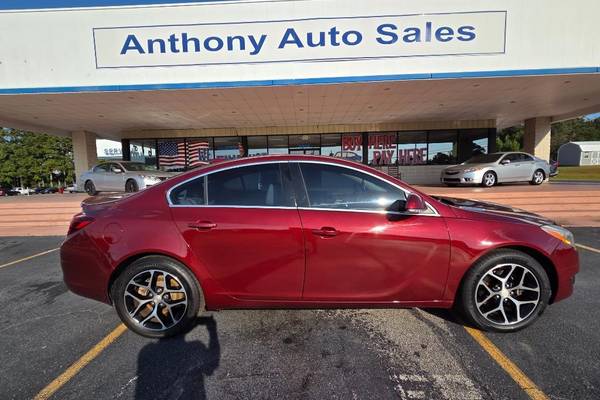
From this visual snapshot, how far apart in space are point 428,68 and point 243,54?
17.6ft

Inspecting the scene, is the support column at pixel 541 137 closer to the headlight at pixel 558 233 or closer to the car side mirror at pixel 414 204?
the headlight at pixel 558 233

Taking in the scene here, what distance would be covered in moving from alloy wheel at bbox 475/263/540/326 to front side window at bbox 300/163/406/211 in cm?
113

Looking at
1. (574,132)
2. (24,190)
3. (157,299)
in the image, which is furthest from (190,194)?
(574,132)

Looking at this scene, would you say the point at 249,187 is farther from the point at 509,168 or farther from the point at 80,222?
the point at 509,168

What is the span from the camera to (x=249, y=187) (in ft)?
8.85

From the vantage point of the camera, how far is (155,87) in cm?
884

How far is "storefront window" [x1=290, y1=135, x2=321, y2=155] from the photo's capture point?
17.0m

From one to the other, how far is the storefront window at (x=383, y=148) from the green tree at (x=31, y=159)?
43380mm

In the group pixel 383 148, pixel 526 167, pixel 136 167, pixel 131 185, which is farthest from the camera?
pixel 383 148

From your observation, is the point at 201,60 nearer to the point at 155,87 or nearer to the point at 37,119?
the point at 155,87

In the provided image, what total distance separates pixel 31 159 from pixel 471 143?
178 feet

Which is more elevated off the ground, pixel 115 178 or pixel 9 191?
pixel 115 178

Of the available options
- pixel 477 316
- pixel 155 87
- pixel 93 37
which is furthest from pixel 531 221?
pixel 93 37

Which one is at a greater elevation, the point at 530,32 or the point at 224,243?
the point at 530,32
